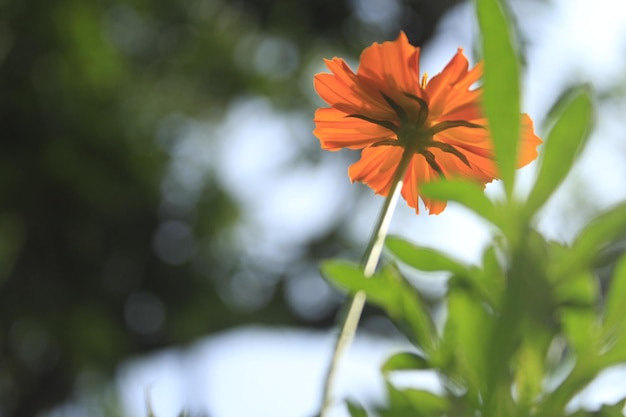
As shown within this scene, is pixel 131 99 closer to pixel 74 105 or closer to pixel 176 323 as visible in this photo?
pixel 74 105

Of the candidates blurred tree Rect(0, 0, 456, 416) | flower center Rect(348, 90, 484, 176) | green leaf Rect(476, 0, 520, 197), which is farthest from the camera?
blurred tree Rect(0, 0, 456, 416)

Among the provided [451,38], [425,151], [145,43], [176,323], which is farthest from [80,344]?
[425,151]

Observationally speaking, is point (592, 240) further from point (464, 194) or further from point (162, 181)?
point (162, 181)

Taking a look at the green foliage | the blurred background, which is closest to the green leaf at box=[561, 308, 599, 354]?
the green foliage

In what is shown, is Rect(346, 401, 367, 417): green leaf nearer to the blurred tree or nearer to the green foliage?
the green foliage

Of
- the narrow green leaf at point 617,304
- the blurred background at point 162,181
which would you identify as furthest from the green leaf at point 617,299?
the blurred background at point 162,181

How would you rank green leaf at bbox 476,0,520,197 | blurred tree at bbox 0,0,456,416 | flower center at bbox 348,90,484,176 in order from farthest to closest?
blurred tree at bbox 0,0,456,416 → flower center at bbox 348,90,484,176 → green leaf at bbox 476,0,520,197

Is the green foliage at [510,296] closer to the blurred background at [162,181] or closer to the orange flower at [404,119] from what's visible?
the orange flower at [404,119]
